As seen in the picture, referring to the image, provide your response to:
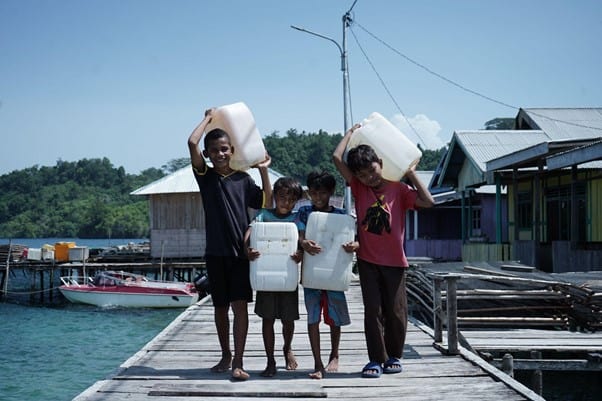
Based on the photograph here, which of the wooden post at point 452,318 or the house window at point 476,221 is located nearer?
the wooden post at point 452,318

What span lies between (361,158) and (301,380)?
1.69m

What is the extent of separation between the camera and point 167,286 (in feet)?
94.3

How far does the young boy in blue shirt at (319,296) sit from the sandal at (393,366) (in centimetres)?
41

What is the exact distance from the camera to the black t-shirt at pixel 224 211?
539 centimetres

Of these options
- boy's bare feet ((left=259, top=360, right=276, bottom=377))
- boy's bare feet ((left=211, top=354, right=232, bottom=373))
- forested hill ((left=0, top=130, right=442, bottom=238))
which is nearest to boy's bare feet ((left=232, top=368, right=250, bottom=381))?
boy's bare feet ((left=259, top=360, right=276, bottom=377))

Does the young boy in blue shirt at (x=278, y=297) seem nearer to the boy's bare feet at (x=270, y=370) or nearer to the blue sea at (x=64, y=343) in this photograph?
the boy's bare feet at (x=270, y=370)

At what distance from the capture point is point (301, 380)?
205 inches

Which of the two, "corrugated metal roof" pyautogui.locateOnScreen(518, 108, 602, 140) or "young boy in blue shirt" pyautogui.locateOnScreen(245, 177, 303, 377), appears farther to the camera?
"corrugated metal roof" pyautogui.locateOnScreen(518, 108, 602, 140)

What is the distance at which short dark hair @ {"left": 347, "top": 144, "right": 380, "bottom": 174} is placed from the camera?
5305 mm

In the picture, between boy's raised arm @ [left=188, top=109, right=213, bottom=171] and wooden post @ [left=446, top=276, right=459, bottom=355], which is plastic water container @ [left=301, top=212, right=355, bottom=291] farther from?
wooden post @ [left=446, top=276, right=459, bottom=355]

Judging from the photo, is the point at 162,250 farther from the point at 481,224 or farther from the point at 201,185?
the point at 201,185

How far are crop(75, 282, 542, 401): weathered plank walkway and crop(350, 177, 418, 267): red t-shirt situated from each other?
Answer: 91 centimetres

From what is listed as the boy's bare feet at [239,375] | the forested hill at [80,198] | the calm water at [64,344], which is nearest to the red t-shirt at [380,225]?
the boy's bare feet at [239,375]

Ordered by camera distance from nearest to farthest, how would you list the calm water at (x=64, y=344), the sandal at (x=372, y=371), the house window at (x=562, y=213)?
1. the sandal at (x=372, y=371)
2. the calm water at (x=64, y=344)
3. the house window at (x=562, y=213)
